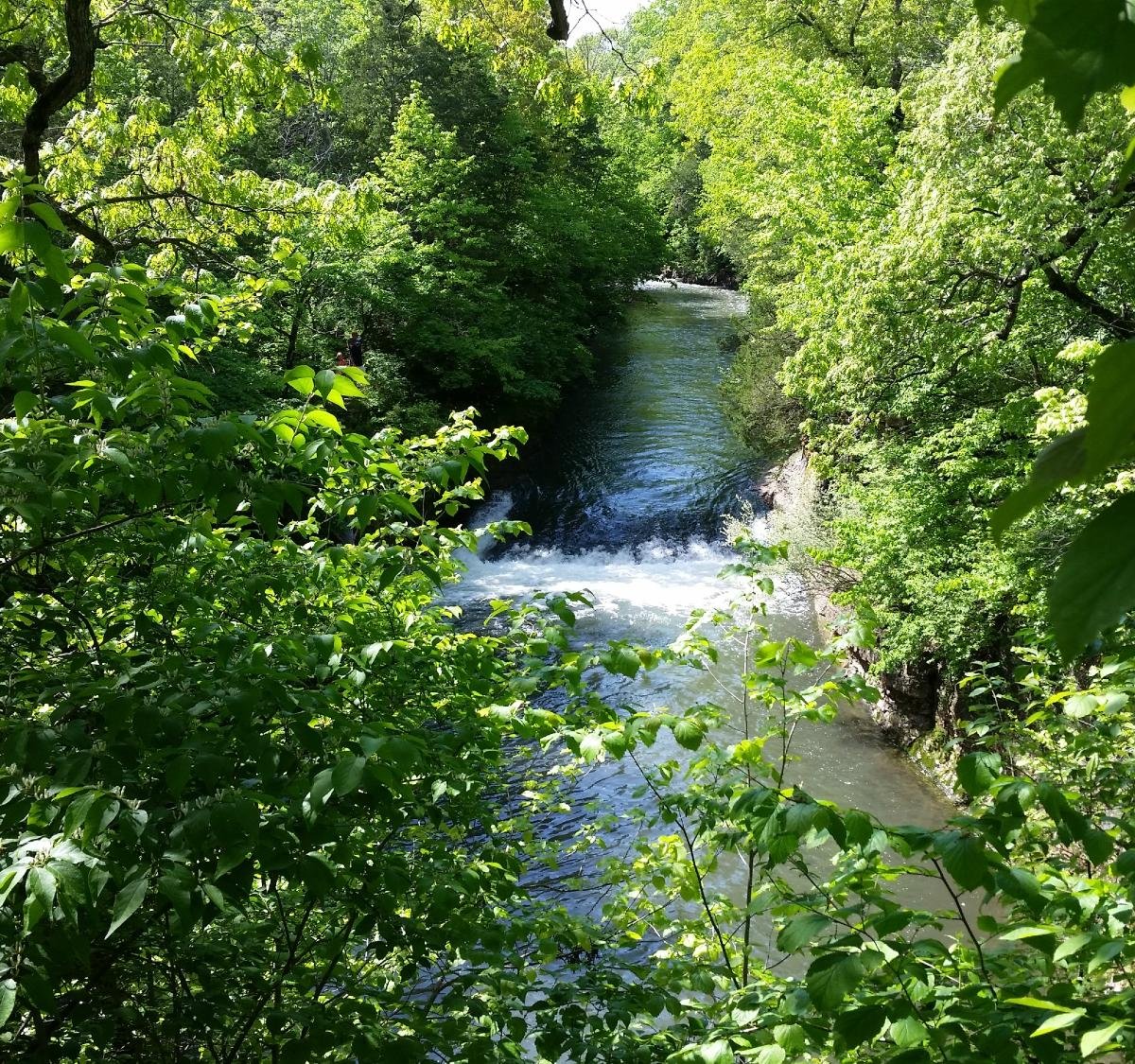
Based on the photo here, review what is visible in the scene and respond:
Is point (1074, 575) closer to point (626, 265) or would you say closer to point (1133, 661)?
point (1133, 661)

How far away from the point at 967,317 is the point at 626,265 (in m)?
17.7

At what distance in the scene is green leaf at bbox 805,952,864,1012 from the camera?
1430mm

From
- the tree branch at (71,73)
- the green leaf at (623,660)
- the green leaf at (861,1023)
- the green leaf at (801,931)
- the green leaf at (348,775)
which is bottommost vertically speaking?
the green leaf at (861,1023)

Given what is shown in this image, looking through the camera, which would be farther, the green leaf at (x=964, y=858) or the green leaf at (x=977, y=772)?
the green leaf at (x=977, y=772)

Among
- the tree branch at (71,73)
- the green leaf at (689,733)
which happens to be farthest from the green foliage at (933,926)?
the tree branch at (71,73)

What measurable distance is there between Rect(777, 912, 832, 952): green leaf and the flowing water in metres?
5.52

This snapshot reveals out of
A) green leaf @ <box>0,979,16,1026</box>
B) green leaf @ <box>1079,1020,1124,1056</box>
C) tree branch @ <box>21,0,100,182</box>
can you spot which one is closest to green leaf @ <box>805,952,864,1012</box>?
green leaf @ <box>1079,1020,1124,1056</box>

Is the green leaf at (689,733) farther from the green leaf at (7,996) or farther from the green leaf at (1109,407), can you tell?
the green leaf at (1109,407)

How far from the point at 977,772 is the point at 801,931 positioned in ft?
1.89

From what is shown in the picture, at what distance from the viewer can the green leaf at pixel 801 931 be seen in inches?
60.2

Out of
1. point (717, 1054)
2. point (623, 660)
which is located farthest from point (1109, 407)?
point (623, 660)

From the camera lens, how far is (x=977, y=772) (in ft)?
5.95

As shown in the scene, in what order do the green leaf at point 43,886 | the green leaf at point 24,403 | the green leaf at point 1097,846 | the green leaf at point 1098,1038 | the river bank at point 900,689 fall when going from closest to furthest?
the green leaf at point 1098,1038
the green leaf at point 43,886
the green leaf at point 1097,846
the green leaf at point 24,403
the river bank at point 900,689

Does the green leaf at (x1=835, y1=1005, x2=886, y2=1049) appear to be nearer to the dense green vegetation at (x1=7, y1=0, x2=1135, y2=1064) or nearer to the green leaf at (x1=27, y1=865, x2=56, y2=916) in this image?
the dense green vegetation at (x1=7, y1=0, x2=1135, y2=1064)
